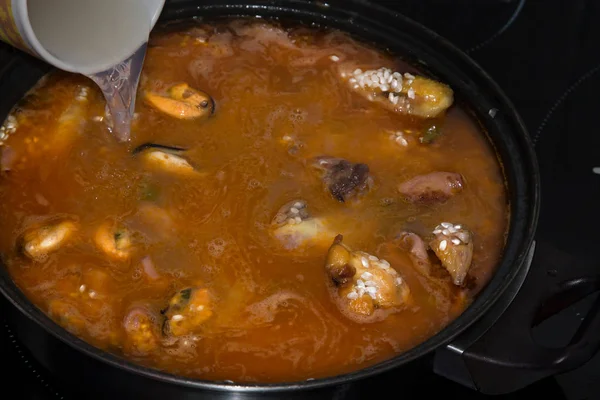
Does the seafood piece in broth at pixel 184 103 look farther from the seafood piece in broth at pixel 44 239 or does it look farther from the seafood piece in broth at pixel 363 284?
the seafood piece in broth at pixel 363 284

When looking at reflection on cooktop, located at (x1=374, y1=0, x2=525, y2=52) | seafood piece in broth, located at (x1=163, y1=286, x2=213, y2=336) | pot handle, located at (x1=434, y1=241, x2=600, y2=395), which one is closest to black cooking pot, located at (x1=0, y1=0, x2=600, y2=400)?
pot handle, located at (x1=434, y1=241, x2=600, y2=395)

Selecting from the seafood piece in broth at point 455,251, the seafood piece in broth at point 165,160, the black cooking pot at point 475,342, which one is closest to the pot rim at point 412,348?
the black cooking pot at point 475,342

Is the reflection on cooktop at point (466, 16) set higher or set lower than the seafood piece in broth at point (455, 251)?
higher

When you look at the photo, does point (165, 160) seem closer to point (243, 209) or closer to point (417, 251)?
point (243, 209)

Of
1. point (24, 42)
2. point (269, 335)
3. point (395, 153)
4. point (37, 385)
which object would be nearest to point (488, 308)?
point (269, 335)

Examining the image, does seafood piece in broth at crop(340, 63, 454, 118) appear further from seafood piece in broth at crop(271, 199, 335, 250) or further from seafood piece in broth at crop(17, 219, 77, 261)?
seafood piece in broth at crop(17, 219, 77, 261)

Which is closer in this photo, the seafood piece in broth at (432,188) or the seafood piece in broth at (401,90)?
the seafood piece in broth at (432,188)

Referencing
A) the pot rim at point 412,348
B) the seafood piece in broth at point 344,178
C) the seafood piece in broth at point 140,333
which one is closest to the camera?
the pot rim at point 412,348
